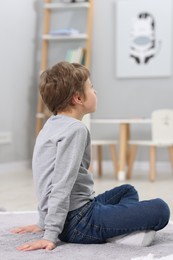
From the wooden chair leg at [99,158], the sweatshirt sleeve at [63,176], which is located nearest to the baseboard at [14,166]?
the wooden chair leg at [99,158]

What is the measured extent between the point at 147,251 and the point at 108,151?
10.9 feet

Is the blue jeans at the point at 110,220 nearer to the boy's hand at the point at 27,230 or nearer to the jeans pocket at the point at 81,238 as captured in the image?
the jeans pocket at the point at 81,238

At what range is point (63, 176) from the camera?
5.11 ft

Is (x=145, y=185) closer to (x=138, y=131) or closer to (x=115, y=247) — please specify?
(x=138, y=131)

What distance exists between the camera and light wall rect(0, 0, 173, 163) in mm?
4641

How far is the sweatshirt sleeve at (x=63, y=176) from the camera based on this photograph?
4.99 ft

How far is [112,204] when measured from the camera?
1.79 meters

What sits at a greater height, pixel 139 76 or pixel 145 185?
pixel 139 76

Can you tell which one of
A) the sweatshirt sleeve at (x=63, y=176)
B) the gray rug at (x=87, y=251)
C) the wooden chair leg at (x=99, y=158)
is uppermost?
the sweatshirt sleeve at (x=63, y=176)

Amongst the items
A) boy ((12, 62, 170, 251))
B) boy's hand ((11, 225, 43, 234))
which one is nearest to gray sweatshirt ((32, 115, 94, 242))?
boy ((12, 62, 170, 251))

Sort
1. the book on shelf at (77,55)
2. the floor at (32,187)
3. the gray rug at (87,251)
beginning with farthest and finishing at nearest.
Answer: the book on shelf at (77,55) < the floor at (32,187) < the gray rug at (87,251)

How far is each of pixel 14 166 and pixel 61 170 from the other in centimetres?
324

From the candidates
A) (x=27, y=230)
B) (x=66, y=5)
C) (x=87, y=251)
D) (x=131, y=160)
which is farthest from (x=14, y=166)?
(x=87, y=251)

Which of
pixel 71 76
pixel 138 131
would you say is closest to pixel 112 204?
pixel 71 76
